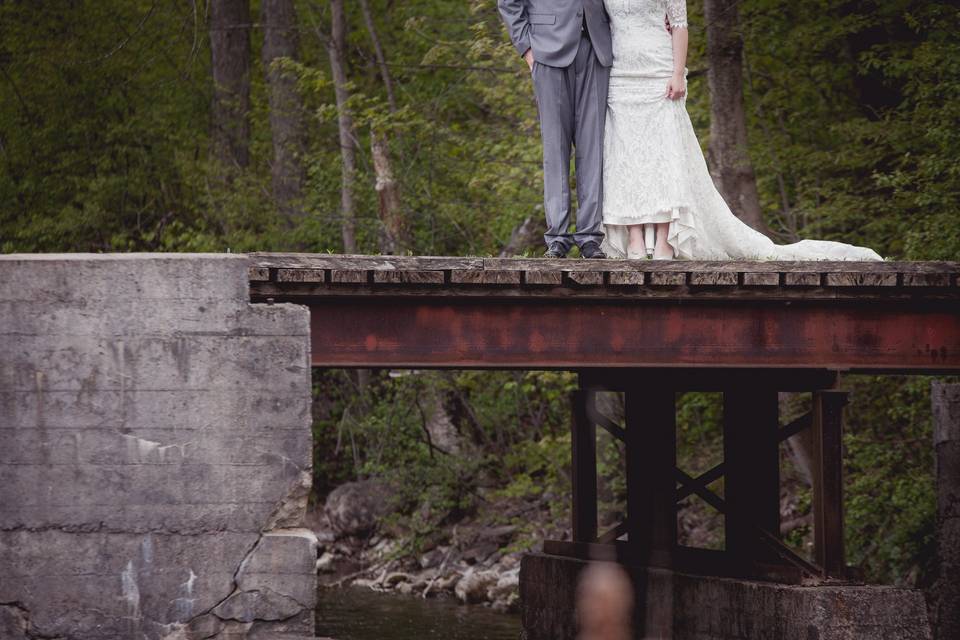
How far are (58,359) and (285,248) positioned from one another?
15800mm

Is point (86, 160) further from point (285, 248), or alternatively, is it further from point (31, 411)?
point (31, 411)

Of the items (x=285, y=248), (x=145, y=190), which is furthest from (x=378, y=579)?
(x=145, y=190)

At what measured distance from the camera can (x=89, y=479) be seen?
8023 mm

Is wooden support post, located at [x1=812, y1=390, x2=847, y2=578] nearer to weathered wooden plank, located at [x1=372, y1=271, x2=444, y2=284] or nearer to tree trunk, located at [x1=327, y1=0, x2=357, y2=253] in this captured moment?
weathered wooden plank, located at [x1=372, y1=271, x2=444, y2=284]

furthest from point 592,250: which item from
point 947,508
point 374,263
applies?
point 947,508

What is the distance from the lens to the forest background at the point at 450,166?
1581cm

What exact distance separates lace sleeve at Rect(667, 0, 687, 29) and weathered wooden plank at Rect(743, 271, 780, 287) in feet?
6.75

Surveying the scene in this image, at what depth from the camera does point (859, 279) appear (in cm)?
924

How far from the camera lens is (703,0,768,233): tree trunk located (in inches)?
619

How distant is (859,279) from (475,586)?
11137 mm

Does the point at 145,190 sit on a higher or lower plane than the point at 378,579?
higher

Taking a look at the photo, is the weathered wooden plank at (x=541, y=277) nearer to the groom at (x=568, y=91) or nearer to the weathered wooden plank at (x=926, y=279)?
the groom at (x=568, y=91)

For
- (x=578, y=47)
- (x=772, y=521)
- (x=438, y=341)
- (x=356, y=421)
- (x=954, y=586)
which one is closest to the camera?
(x=438, y=341)

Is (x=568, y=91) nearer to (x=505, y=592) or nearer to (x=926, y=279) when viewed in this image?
(x=926, y=279)
